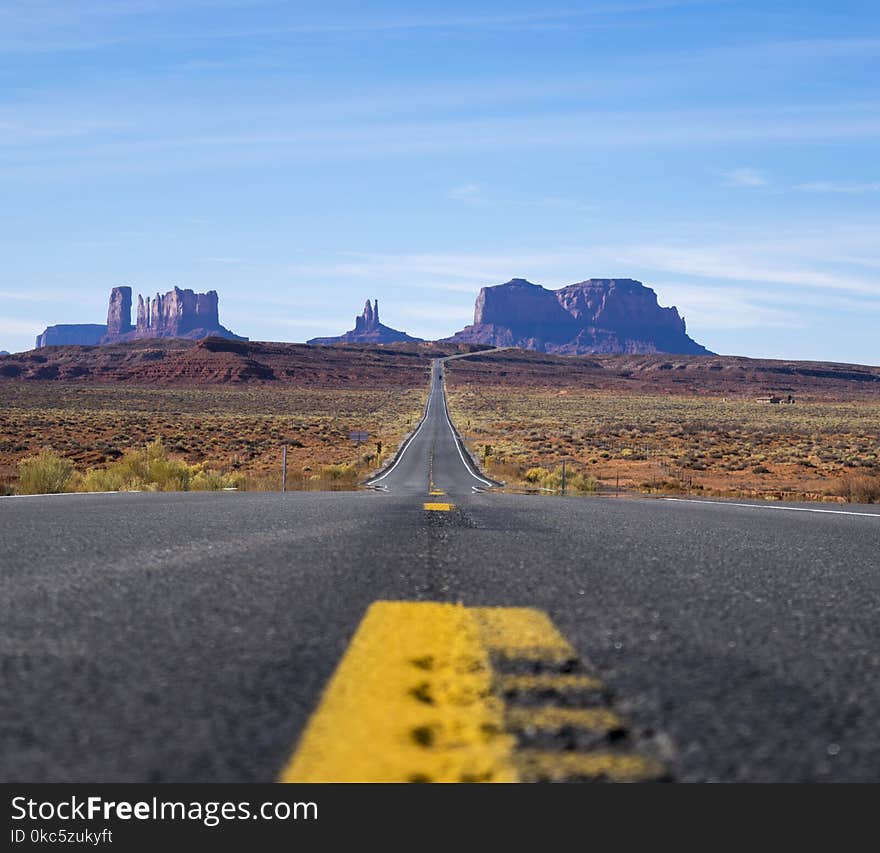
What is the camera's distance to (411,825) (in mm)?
1316

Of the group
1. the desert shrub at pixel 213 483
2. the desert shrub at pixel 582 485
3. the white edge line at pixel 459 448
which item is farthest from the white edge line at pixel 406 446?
the desert shrub at pixel 213 483

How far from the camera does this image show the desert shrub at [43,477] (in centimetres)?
1744

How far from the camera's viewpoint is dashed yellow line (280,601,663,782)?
149 cm

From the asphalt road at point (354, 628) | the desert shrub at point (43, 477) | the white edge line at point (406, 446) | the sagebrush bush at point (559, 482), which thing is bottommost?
the white edge line at point (406, 446)

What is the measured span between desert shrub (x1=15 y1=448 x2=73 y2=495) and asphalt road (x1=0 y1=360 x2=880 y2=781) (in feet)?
40.9

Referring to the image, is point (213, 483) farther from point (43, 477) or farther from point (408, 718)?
point (408, 718)

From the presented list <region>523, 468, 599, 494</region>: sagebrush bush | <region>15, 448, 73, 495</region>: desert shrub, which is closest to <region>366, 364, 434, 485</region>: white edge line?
<region>523, 468, 599, 494</region>: sagebrush bush

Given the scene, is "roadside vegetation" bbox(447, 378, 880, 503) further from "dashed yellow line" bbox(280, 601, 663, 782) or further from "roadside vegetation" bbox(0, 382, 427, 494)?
"dashed yellow line" bbox(280, 601, 663, 782)

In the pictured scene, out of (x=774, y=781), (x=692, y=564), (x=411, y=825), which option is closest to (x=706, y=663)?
(x=774, y=781)

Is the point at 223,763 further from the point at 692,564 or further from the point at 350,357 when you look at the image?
the point at 350,357

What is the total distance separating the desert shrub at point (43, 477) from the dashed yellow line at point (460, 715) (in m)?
16.4

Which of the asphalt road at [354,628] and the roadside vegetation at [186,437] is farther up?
the asphalt road at [354,628]

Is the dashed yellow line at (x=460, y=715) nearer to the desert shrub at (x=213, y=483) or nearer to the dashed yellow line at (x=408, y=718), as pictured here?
the dashed yellow line at (x=408, y=718)

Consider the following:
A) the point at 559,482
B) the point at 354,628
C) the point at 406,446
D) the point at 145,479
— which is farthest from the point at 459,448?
the point at 354,628
